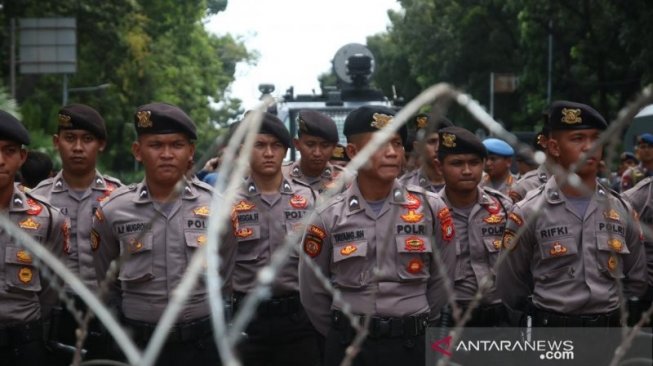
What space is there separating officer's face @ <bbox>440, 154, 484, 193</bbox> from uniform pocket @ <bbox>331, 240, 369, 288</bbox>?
5.55ft

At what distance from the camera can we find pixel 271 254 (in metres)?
7.11

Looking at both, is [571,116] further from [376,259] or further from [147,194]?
[147,194]

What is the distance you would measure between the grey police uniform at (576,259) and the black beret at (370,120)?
77 cm

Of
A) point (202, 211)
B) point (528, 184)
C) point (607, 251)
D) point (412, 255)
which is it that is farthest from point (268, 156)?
point (528, 184)

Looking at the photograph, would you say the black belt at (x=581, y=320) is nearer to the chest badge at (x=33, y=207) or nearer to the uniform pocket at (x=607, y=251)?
the uniform pocket at (x=607, y=251)

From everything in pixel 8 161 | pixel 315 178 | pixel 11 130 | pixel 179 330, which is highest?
pixel 11 130

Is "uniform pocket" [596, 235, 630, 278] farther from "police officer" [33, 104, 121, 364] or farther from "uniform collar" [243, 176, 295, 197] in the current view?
"police officer" [33, 104, 121, 364]

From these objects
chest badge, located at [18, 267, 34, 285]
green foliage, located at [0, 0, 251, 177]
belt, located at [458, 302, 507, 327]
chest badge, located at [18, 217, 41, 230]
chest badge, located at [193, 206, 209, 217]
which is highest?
green foliage, located at [0, 0, 251, 177]

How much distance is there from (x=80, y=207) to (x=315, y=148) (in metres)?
1.62

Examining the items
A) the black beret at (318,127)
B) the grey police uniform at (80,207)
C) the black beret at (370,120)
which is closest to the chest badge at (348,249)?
the black beret at (370,120)

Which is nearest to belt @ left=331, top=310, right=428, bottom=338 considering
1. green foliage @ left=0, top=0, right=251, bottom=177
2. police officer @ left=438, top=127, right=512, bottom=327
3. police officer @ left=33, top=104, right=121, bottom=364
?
police officer @ left=438, top=127, right=512, bottom=327

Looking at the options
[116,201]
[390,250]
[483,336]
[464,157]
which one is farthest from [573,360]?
[116,201]

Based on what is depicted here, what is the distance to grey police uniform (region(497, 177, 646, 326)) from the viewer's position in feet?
18.5

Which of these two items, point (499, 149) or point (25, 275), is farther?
point (499, 149)
